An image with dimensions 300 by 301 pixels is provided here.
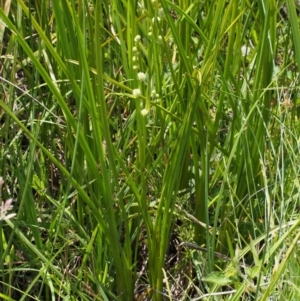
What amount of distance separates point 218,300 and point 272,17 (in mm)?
453

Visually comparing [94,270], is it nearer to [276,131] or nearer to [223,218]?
[223,218]

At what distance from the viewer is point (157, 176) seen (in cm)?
111

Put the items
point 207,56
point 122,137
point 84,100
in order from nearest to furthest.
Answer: point 84,100
point 207,56
point 122,137

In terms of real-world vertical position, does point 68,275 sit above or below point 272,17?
below

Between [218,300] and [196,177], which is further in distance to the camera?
[196,177]

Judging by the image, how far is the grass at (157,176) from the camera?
0.85 m

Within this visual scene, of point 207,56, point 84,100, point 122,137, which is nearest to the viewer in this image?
point 84,100

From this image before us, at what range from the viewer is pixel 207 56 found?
0.92m

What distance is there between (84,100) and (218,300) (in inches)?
14.3

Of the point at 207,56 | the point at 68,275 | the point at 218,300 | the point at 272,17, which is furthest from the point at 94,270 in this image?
the point at 272,17

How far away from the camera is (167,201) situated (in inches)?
35.1

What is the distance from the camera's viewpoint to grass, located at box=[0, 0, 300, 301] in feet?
2.78

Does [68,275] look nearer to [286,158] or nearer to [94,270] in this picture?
[94,270]

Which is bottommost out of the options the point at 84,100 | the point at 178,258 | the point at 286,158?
the point at 178,258
